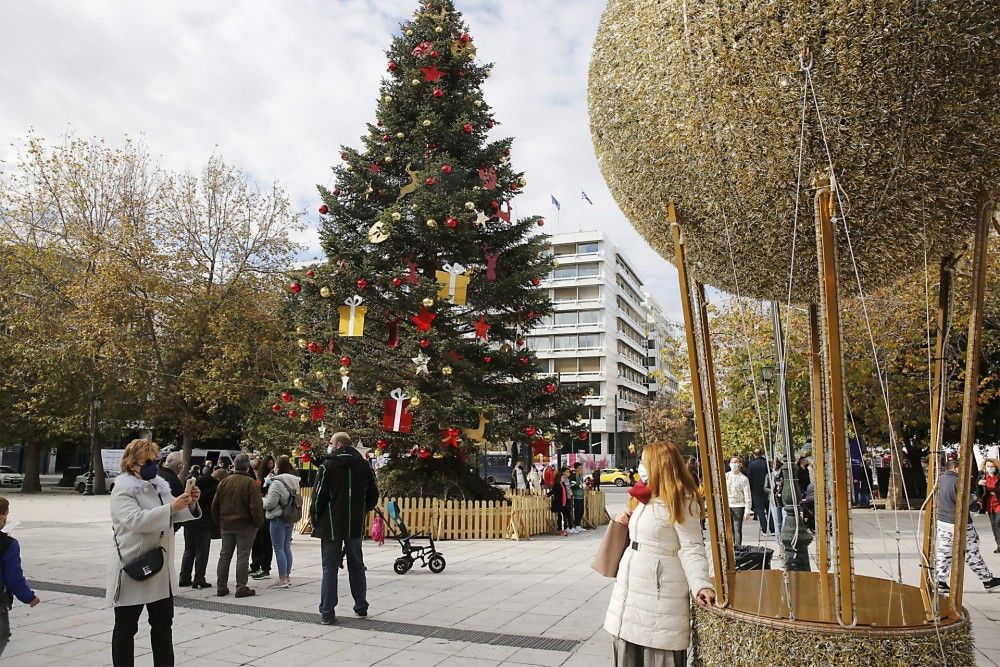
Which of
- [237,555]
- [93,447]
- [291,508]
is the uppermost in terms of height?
[93,447]

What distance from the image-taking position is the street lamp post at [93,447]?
2777cm

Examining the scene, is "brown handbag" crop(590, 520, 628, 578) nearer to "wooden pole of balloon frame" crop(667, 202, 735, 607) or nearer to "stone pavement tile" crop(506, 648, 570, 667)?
"wooden pole of balloon frame" crop(667, 202, 735, 607)

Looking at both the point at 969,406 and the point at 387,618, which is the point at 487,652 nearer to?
the point at 387,618

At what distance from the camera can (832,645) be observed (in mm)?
3100

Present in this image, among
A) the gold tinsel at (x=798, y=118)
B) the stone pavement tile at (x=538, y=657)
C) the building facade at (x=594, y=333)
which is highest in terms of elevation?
the building facade at (x=594, y=333)

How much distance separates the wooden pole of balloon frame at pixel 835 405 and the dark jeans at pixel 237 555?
6.98m

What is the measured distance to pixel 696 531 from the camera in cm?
372

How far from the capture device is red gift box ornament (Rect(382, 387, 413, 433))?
1359 centimetres

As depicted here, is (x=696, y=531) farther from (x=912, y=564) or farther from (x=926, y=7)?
(x=912, y=564)

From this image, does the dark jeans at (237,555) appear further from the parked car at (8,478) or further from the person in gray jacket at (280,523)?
the parked car at (8,478)

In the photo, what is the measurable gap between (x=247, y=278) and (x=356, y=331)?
1485cm

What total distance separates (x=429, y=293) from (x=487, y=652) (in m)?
8.62

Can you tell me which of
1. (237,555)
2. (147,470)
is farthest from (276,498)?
(147,470)

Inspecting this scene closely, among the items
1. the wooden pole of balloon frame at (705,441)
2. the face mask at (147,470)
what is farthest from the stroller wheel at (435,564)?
the wooden pole of balloon frame at (705,441)
